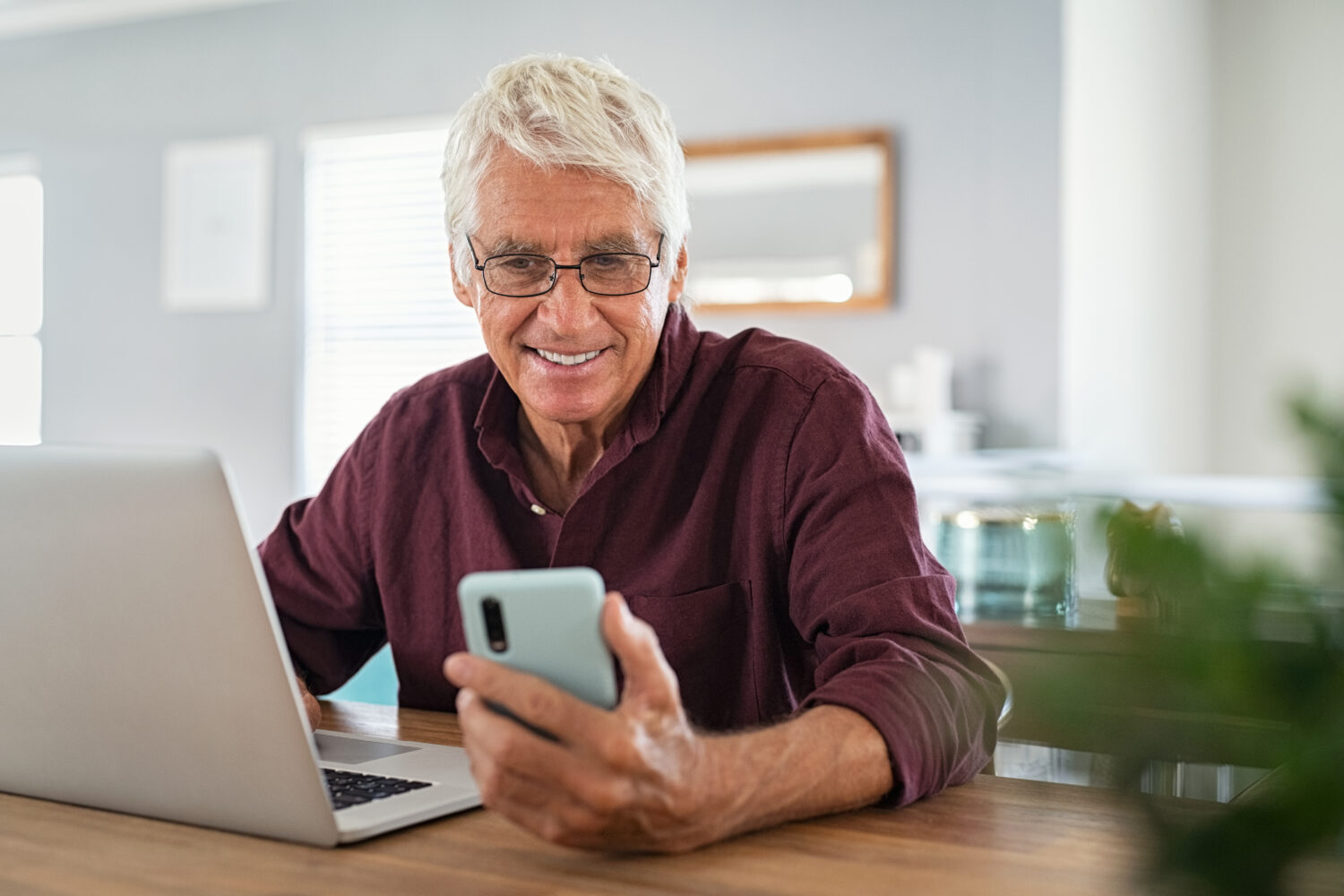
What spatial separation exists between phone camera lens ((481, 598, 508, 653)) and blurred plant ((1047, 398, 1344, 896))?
51 cm

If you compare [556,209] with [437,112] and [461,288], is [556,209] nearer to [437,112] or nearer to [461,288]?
[461,288]

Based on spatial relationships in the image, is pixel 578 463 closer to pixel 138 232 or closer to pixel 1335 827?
pixel 1335 827

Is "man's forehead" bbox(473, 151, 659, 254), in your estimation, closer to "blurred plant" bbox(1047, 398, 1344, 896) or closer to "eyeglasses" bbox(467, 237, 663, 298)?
"eyeglasses" bbox(467, 237, 663, 298)

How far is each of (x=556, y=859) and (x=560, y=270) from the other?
2.55 ft

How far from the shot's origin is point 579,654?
2.73ft

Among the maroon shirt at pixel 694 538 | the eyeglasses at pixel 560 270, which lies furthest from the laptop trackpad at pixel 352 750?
the eyeglasses at pixel 560 270

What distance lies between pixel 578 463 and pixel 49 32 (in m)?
5.70

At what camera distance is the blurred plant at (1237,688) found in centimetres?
34

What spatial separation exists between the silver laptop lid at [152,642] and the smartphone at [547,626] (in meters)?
0.14

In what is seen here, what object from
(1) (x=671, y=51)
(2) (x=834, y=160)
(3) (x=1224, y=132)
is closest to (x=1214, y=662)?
(2) (x=834, y=160)

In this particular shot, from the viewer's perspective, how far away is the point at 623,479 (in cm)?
156

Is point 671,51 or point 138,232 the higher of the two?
point 671,51

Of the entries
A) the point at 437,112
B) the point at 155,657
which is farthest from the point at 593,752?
the point at 437,112

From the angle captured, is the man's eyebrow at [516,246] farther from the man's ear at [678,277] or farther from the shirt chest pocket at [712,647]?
the shirt chest pocket at [712,647]
